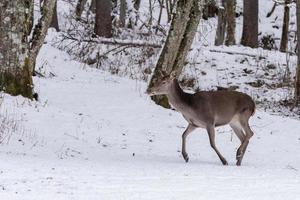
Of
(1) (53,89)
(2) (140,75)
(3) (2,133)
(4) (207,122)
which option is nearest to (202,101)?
(4) (207,122)

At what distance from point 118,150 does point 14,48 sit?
8.12 feet

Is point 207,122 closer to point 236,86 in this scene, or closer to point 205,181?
point 205,181

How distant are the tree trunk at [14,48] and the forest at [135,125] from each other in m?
0.02

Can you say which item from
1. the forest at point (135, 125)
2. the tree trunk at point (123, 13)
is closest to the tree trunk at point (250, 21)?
the forest at point (135, 125)

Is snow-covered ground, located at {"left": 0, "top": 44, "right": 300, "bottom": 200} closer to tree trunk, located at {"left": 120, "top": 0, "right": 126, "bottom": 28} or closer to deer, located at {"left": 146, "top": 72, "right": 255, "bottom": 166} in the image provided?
deer, located at {"left": 146, "top": 72, "right": 255, "bottom": 166}

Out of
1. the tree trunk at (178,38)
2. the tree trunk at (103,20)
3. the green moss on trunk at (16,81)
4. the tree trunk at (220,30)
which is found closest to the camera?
Result: the green moss on trunk at (16,81)

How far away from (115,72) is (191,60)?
3.37 m

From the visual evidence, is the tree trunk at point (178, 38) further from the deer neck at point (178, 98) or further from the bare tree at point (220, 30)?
the bare tree at point (220, 30)

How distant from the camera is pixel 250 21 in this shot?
23000 mm

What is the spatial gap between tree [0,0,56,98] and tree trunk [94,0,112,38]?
11574 millimetres

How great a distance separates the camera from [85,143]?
390 inches

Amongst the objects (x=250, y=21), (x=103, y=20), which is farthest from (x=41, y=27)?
(x=250, y=21)

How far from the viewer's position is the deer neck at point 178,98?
9.29 m

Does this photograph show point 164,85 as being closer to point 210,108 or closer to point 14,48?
point 210,108
